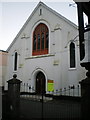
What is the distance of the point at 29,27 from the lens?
1814 centimetres

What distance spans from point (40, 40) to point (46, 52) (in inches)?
68.7

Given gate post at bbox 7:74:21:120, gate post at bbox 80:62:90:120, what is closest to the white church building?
gate post at bbox 7:74:21:120

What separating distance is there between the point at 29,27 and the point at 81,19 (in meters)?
13.3

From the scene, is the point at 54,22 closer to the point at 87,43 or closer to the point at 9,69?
the point at 9,69

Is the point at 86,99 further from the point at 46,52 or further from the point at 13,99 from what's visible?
the point at 46,52

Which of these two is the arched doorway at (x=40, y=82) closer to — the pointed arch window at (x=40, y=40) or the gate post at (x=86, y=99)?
the pointed arch window at (x=40, y=40)

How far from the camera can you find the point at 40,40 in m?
17.1

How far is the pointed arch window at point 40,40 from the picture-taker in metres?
16.5

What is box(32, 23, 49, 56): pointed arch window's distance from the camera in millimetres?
16484

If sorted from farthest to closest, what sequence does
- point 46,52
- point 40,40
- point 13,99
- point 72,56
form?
point 40,40 → point 46,52 → point 72,56 → point 13,99

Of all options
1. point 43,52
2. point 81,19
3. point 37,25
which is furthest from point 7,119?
point 37,25

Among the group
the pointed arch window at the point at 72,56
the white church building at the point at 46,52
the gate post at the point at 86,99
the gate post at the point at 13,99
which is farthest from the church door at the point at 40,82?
the gate post at the point at 86,99

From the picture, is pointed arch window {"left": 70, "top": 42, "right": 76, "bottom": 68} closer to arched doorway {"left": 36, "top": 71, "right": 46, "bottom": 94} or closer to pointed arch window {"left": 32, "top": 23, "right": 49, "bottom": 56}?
pointed arch window {"left": 32, "top": 23, "right": 49, "bottom": 56}

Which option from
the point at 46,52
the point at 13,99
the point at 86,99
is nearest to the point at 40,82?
the point at 46,52
